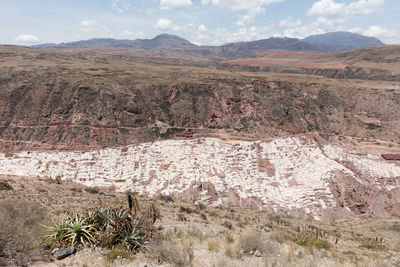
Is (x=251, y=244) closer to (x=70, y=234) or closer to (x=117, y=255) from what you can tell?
(x=117, y=255)

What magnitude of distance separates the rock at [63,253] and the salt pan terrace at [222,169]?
17.1 metres

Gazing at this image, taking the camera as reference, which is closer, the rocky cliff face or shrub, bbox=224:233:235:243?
shrub, bbox=224:233:235:243

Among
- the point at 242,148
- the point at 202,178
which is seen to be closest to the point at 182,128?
the point at 242,148

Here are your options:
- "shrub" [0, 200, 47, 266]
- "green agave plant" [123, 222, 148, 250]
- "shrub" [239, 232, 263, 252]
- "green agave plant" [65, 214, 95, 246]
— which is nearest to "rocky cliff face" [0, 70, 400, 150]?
"shrub" [0, 200, 47, 266]

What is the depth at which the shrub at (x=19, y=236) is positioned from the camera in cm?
633

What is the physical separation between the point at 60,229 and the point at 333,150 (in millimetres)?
33252

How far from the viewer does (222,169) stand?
2823 centimetres

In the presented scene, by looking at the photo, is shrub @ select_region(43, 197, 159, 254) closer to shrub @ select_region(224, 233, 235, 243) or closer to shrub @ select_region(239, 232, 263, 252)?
shrub @ select_region(224, 233, 235, 243)

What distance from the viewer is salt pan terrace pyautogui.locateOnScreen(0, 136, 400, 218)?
79.9 ft

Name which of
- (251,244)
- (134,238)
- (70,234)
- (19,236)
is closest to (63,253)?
(70,234)

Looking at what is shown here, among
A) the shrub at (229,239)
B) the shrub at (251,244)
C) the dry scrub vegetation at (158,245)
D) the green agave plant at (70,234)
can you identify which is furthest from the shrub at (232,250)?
the green agave plant at (70,234)

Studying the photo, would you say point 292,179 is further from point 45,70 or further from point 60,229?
point 45,70

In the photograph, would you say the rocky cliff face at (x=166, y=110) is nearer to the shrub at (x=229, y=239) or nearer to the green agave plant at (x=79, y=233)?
the green agave plant at (x=79, y=233)

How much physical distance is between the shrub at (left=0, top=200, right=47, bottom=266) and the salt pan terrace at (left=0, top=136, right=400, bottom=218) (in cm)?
1548
